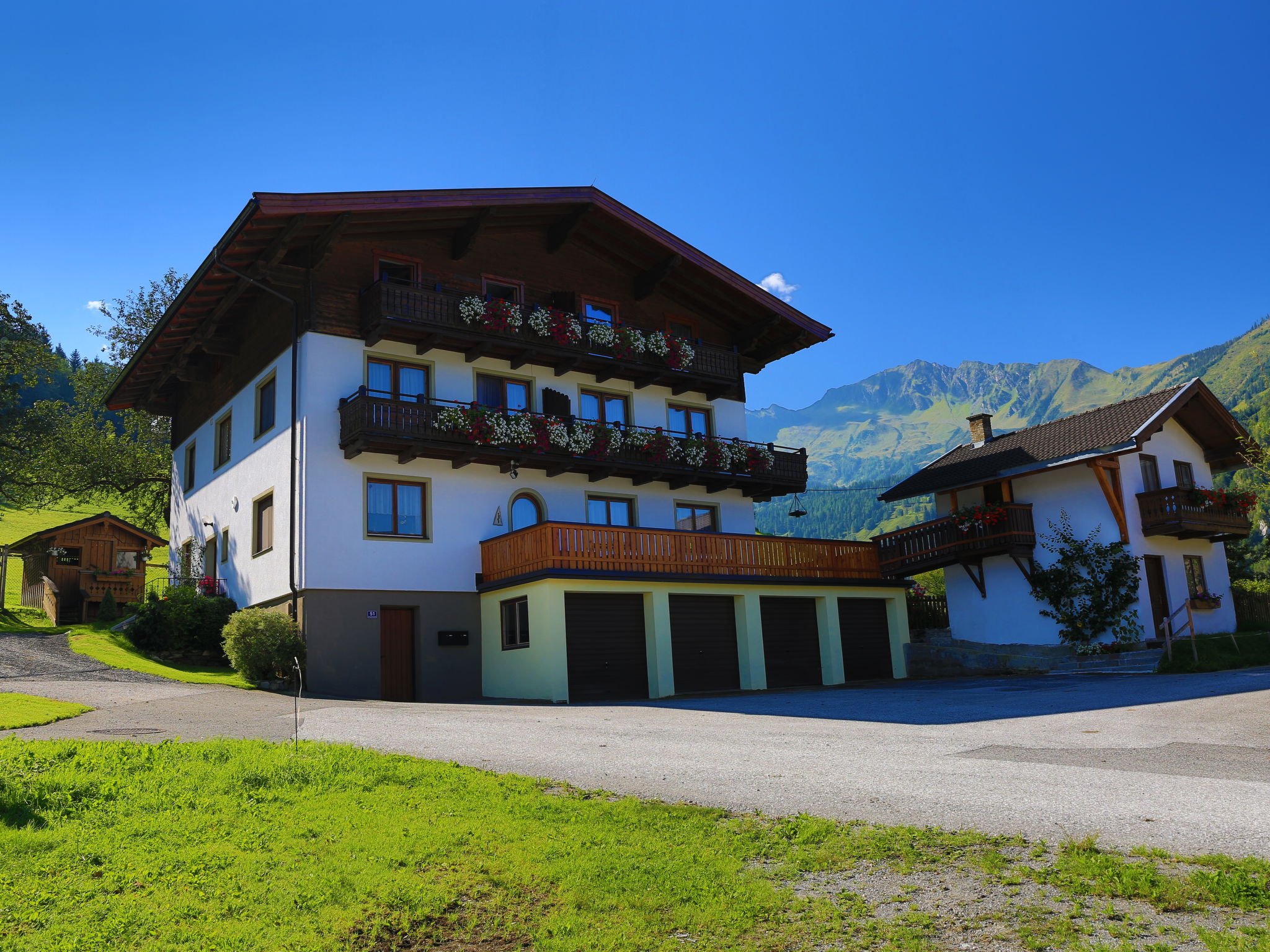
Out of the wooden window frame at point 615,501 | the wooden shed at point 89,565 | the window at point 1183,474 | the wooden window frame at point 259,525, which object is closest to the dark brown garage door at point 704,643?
the wooden window frame at point 615,501

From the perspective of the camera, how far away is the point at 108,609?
30578 millimetres

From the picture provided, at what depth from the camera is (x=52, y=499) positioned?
39.9m

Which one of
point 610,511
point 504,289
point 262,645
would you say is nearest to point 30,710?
point 262,645

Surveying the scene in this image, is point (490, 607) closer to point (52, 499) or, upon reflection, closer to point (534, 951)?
point (534, 951)

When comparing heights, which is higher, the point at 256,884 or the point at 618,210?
the point at 618,210

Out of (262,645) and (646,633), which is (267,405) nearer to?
(262,645)

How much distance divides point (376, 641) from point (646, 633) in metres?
6.36

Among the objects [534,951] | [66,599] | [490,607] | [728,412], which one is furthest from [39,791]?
[66,599]

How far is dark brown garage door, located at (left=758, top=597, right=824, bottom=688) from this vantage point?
26.9 metres

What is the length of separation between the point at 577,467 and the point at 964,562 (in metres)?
12.9

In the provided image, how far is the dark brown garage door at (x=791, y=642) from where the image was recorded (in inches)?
1058

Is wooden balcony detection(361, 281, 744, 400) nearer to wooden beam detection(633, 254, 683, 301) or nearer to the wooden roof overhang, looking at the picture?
the wooden roof overhang

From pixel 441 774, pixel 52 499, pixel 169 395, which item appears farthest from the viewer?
pixel 52 499

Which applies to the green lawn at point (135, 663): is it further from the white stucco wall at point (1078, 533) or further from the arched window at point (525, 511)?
the white stucco wall at point (1078, 533)
